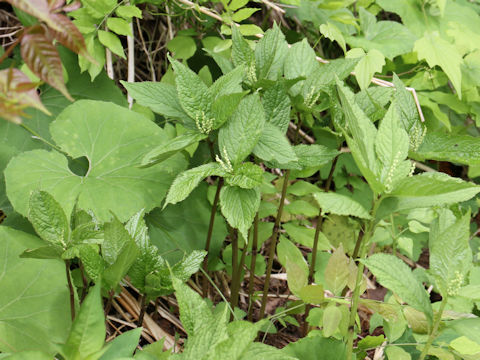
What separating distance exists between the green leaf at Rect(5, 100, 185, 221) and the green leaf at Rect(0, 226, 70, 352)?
10cm

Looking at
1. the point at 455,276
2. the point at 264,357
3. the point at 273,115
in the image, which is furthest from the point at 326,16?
the point at 264,357

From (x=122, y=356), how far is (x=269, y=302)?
2.52ft

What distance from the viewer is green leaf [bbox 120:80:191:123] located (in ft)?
3.10

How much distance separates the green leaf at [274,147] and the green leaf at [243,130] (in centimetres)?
3

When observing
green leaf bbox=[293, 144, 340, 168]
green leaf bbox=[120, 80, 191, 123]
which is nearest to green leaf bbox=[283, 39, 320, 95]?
green leaf bbox=[293, 144, 340, 168]

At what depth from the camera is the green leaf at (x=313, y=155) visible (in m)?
0.95

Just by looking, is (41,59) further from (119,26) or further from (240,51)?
(119,26)

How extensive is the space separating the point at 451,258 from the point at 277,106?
435 mm

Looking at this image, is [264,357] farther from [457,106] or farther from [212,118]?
[457,106]

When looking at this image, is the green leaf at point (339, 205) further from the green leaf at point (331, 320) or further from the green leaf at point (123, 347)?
the green leaf at point (123, 347)

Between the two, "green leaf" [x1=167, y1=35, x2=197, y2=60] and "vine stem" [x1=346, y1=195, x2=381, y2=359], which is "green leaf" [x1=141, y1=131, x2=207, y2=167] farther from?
"green leaf" [x1=167, y1=35, x2=197, y2=60]

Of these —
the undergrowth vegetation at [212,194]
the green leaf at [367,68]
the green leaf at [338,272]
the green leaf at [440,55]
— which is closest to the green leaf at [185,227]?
the undergrowth vegetation at [212,194]

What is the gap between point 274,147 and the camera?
35.1 inches

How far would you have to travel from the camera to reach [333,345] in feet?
2.89
